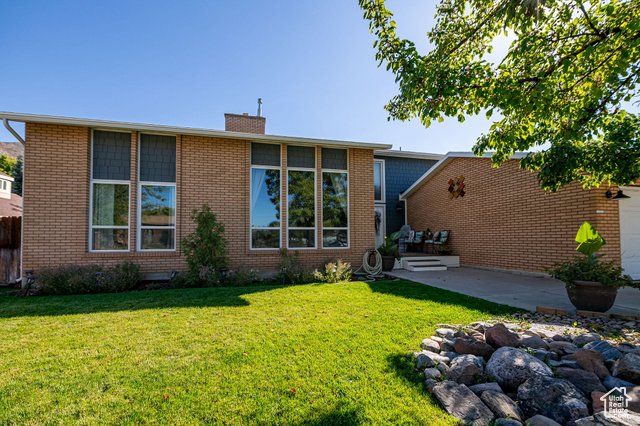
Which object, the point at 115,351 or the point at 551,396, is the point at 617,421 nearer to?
the point at 551,396

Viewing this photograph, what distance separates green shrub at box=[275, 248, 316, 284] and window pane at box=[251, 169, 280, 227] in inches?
48.7

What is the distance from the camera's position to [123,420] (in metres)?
1.95

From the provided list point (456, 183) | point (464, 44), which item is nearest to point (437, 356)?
point (464, 44)

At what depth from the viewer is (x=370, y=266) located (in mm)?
9062

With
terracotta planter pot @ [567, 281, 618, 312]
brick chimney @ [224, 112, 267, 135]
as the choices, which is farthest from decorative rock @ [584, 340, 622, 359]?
brick chimney @ [224, 112, 267, 135]

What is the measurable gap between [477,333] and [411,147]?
1409 cm

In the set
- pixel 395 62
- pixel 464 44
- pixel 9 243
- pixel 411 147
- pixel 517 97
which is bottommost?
pixel 9 243

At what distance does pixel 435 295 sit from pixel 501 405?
4.05m

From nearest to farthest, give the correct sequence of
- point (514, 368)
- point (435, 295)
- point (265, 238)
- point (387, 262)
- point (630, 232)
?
point (514, 368)
point (435, 295)
point (630, 232)
point (265, 238)
point (387, 262)

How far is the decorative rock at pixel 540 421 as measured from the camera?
181 cm

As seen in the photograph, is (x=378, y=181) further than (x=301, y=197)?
Yes

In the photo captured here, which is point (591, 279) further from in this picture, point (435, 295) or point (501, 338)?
point (501, 338)

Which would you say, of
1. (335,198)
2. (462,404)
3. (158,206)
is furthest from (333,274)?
(462,404)

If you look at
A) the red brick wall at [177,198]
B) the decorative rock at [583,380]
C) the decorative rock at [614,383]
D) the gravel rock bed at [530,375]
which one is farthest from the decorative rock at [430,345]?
the red brick wall at [177,198]
